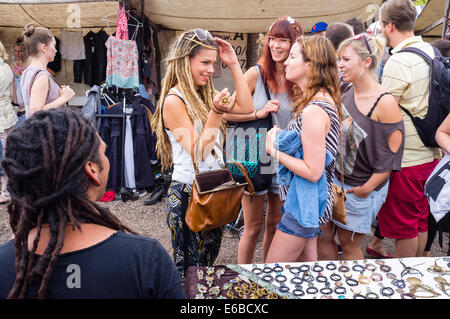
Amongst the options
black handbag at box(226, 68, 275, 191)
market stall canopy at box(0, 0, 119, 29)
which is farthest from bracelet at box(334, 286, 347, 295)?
market stall canopy at box(0, 0, 119, 29)

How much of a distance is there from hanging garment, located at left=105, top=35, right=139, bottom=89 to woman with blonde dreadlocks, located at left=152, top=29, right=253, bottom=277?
2.98m

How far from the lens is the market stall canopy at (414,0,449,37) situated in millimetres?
4836

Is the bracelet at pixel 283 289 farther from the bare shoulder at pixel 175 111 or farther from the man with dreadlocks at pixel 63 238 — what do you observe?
the bare shoulder at pixel 175 111

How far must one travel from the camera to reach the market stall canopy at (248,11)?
4750mm

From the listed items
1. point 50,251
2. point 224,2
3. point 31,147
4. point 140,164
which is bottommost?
point 140,164

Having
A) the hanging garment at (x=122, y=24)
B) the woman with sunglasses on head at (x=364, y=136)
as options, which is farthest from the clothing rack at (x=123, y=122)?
the woman with sunglasses on head at (x=364, y=136)

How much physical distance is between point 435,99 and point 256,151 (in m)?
1.42

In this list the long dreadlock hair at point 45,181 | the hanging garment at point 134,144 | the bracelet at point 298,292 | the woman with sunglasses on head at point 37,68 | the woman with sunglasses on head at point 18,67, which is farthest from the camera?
the woman with sunglasses on head at point 18,67

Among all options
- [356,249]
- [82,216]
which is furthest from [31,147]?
[356,249]

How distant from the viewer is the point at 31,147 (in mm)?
912

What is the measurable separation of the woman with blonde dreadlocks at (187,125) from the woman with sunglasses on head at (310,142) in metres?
0.38

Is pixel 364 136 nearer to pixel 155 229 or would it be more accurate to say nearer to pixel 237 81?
pixel 237 81
